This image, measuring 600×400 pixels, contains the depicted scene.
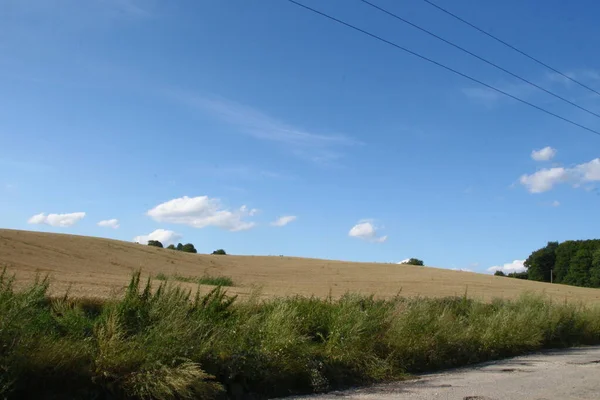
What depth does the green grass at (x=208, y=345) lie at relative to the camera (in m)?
7.58

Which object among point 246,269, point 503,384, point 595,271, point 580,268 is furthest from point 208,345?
point 580,268

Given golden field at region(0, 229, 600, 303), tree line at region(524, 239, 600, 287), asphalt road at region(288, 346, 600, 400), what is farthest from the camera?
tree line at region(524, 239, 600, 287)

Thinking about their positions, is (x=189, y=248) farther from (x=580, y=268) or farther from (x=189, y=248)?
(x=580, y=268)

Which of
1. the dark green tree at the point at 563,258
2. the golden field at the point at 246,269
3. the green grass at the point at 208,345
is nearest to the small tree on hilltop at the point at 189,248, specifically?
the golden field at the point at 246,269

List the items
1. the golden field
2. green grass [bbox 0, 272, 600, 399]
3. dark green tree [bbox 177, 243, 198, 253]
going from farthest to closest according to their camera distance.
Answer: dark green tree [bbox 177, 243, 198, 253] → the golden field → green grass [bbox 0, 272, 600, 399]

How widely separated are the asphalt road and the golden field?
17789mm

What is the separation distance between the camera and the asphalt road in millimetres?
9445

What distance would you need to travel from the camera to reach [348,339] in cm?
A: 1177

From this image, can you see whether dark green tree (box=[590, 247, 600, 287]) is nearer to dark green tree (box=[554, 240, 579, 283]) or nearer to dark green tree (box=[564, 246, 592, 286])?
dark green tree (box=[564, 246, 592, 286])

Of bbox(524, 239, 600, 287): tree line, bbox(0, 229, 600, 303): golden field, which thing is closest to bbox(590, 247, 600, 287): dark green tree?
bbox(524, 239, 600, 287): tree line

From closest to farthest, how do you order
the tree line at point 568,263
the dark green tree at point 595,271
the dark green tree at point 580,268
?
1. the dark green tree at point 595,271
2. the tree line at point 568,263
3. the dark green tree at point 580,268

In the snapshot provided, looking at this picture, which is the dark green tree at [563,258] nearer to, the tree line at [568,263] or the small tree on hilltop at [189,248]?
the tree line at [568,263]

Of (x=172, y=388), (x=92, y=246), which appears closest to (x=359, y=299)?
(x=172, y=388)

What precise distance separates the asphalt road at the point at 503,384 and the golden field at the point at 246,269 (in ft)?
58.4
